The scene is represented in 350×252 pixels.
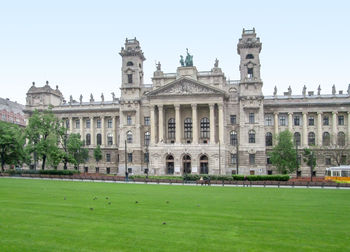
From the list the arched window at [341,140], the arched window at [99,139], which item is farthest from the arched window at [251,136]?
the arched window at [99,139]

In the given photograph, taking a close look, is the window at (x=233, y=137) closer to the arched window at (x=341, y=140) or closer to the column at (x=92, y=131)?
the arched window at (x=341, y=140)

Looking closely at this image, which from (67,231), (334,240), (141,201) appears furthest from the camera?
(141,201)

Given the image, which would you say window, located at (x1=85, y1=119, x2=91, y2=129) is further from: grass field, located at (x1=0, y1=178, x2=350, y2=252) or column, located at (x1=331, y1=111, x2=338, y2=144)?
grass field, located at (x1=0, y1=178, x2=350, y2=252)

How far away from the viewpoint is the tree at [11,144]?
2685 inches

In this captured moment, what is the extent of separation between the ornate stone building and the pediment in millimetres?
217

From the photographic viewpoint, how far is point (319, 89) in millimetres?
81312

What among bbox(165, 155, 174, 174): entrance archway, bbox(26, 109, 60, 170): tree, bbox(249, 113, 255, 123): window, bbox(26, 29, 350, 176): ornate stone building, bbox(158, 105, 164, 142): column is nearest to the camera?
bbox(26, 109, 60, 170): tree

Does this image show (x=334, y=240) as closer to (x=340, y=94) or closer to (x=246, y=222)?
(x=246, y=222)

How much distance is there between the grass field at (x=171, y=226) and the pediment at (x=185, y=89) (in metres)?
49.0

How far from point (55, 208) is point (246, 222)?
13.1m

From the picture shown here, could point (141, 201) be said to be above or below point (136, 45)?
below

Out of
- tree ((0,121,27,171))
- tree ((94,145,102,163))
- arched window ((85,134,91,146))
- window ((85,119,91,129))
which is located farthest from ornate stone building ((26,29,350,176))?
tree ((0,121,27,171))

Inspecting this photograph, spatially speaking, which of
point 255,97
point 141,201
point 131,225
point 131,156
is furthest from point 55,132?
point 131,225

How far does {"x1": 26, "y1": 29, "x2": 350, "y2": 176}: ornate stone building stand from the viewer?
75.9 meters
